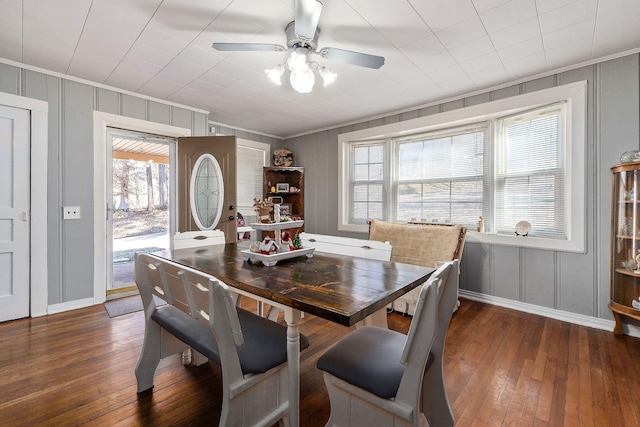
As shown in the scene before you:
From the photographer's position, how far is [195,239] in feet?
8.38

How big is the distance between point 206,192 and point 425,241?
2888 mm

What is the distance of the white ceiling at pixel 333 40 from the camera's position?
190 cm

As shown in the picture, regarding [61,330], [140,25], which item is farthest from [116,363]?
[140,25]

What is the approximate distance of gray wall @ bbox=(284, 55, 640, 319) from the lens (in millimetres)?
2504

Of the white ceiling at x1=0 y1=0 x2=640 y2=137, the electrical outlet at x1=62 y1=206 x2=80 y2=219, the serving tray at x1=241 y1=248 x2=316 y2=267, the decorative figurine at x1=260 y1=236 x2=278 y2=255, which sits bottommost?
the serving tray at x1=241 y1=248 x2=316 y2=267

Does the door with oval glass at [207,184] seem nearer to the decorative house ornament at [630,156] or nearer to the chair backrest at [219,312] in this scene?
the chair backrest at [219,312]

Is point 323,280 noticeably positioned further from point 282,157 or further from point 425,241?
point 282,157

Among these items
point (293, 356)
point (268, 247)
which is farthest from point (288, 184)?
point (293, 356)

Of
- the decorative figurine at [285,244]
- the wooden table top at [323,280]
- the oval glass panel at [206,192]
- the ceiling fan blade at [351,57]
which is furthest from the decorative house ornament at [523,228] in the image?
the oval glass panel at [206,192]

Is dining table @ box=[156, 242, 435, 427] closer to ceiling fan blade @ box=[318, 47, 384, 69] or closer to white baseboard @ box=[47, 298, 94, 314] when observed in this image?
ceiling fan blade @ box=[318, 47, 384, 69]

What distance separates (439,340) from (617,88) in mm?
2914

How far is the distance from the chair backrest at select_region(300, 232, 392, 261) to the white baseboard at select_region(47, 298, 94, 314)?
259cm

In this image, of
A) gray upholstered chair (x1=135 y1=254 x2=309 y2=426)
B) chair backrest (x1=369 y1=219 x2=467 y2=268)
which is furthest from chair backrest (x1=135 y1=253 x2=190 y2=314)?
chair backrest (x1=369 y1=219 x2=467 y2=268)

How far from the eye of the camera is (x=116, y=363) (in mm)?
2051
